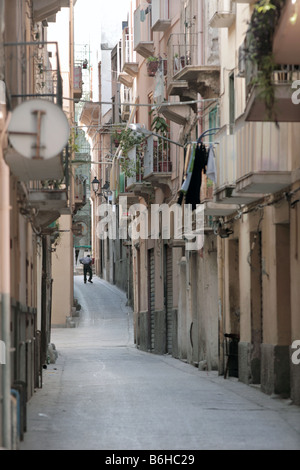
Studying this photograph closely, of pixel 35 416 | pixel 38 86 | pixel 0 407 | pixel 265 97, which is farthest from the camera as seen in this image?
pixel 38 86

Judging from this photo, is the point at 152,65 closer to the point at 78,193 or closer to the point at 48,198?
the point at 78,193

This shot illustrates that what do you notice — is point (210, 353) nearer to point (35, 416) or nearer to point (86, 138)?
point (35, 416)

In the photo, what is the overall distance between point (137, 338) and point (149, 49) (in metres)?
10.1

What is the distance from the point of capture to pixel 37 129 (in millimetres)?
13062

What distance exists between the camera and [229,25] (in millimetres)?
23484

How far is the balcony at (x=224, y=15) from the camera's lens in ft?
75.7

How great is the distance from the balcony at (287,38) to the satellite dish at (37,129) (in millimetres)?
2893

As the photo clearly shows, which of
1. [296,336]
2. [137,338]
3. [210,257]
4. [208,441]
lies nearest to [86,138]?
[137,338]

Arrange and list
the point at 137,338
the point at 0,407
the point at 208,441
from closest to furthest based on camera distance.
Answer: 1. the point at 0,407
2. the point at 208,441
3. the point at 137,338

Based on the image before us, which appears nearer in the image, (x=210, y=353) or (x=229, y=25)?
(x=229, y=25)

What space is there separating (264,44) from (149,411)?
5.40 meters

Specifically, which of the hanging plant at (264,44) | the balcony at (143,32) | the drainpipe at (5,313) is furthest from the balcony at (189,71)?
the drainpipe at (5,313)

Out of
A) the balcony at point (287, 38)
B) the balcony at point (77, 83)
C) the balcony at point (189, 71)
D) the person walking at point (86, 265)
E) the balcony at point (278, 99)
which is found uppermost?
the balcony at point (77, 83)

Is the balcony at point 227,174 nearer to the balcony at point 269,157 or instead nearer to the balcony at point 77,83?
the balcony at point 269,157
